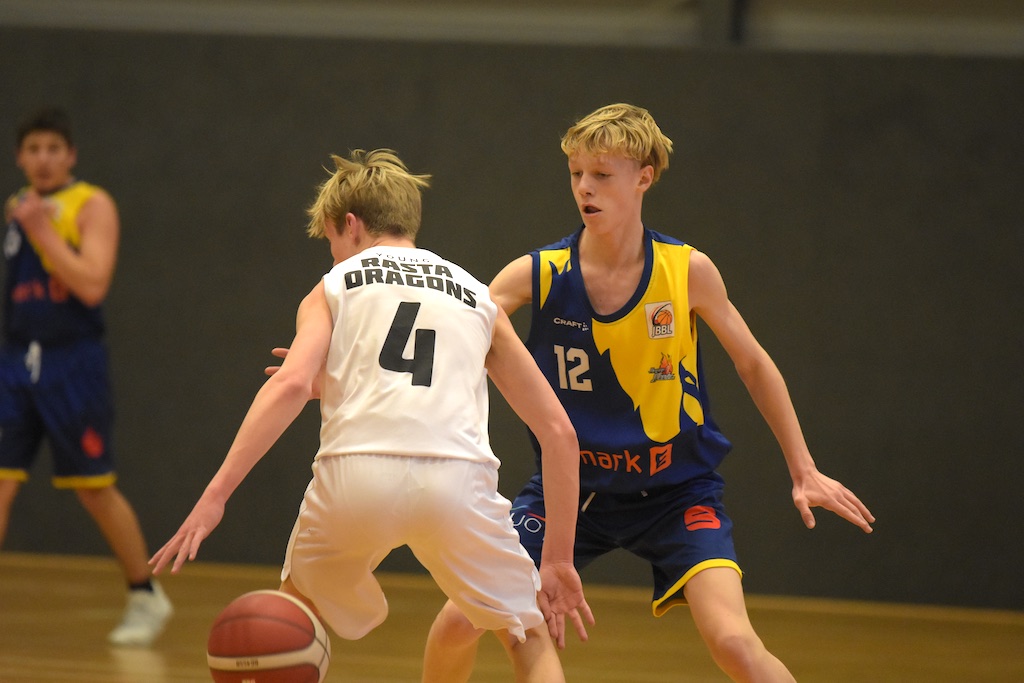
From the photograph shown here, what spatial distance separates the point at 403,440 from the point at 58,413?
2.52 metres

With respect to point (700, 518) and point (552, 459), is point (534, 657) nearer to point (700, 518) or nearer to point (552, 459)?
point (552, 459)

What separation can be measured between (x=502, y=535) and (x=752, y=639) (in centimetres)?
62

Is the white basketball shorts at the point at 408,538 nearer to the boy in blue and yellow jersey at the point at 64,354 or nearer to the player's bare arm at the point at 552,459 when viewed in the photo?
the player's bare arm at the point at 552,459

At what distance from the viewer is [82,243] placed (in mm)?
4531

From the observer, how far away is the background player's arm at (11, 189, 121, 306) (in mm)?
4270

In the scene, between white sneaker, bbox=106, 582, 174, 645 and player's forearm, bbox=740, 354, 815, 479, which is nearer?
player's forearm, bbox=740, 354, 815, 479

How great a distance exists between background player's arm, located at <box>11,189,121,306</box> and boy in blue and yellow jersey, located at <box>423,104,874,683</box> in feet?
6.69

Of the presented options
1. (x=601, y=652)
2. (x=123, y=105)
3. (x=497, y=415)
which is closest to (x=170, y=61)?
(x=123, y=105)

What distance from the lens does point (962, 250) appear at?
5.53 m

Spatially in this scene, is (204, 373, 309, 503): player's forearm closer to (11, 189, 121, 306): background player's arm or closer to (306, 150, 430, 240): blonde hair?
(306, 150, 430, 240): blonde hair

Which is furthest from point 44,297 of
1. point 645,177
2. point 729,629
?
point 729,629

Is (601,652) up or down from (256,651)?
down

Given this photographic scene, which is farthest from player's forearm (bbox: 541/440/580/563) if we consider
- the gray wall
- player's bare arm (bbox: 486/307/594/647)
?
the gray wall

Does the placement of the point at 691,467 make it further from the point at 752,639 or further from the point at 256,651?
the point at 256,651
